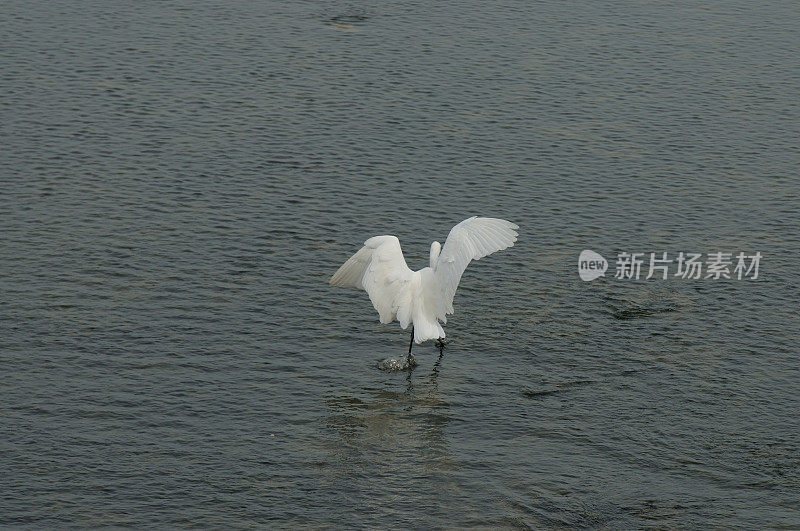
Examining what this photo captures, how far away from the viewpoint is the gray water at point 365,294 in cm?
1819

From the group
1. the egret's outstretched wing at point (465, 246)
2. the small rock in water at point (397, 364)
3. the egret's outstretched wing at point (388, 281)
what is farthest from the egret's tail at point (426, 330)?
the small rock in water at point (397, 364)

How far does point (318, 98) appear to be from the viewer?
3575 cm

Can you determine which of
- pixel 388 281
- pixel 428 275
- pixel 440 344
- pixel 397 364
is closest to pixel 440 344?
pixel 440 344

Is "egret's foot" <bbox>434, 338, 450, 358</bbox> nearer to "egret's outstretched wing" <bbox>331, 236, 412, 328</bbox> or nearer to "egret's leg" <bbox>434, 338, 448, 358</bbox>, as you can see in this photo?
"egret's leg" <bbox>434, 338, 448, 358</bbox>

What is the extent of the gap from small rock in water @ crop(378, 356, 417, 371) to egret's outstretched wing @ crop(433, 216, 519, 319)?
1.45 meters

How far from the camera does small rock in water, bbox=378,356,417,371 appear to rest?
2169 cm

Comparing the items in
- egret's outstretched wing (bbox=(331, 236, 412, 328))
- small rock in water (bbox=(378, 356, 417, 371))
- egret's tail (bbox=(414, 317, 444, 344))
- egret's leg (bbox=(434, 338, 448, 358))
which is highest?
egret's outstretched wing (bbox=(331, 236, 412, 328))

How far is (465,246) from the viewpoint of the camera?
69.0 feet

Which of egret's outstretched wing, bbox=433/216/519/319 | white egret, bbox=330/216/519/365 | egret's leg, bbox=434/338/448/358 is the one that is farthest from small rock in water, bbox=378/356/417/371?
egret's outstretched wing, bbox=433/216/519/319

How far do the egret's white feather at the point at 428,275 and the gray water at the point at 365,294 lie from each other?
1.07m

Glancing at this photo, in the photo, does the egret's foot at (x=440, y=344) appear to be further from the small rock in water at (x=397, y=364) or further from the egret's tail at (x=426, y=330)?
the egret's tail at (x=426, y=330)

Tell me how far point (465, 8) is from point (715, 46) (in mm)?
9936

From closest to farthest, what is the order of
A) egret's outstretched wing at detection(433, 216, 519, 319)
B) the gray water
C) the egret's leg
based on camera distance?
the gray water
egret's outstretched wing at detection(433, 216, 519, 319)
the egret's leg

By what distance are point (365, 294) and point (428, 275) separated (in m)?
3.42
